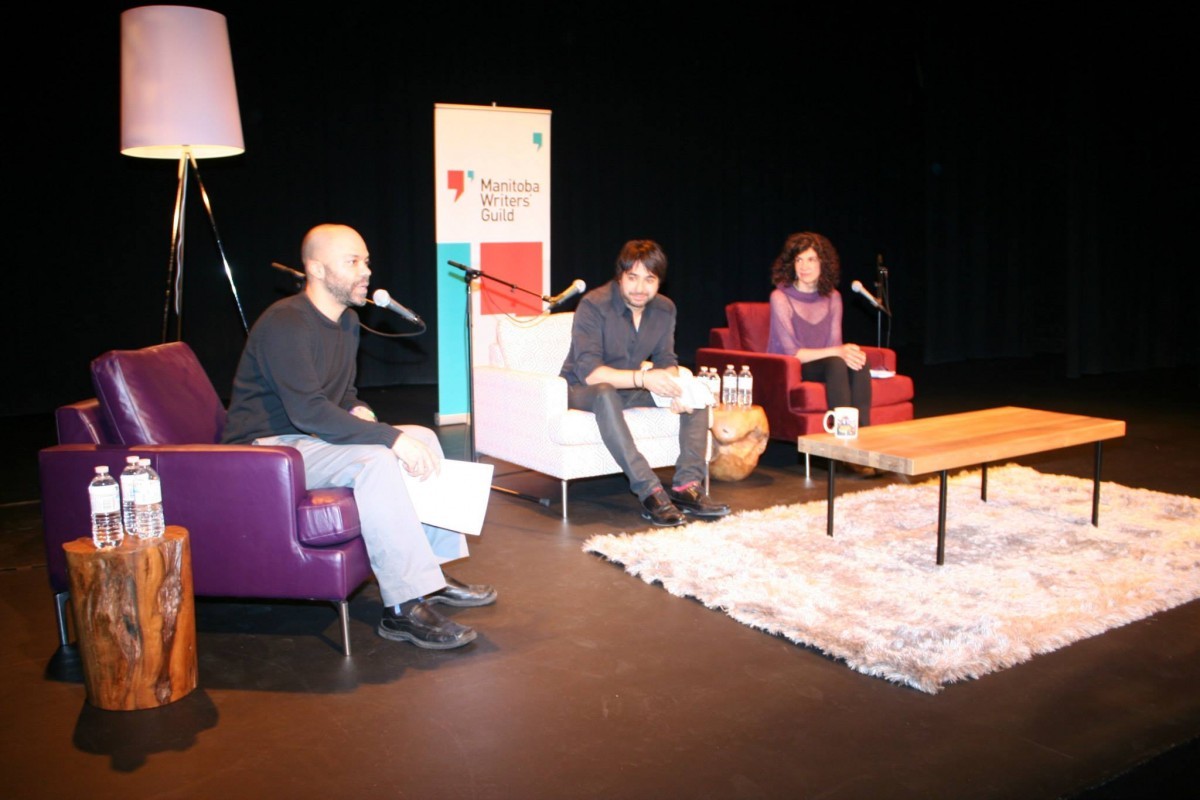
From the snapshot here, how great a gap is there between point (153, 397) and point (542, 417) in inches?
66.0

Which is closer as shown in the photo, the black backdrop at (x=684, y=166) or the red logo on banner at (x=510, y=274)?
the red logo on banner at (x=510, y=274)

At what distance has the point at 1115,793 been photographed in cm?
223

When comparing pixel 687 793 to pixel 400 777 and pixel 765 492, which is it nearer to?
pixel 400 777

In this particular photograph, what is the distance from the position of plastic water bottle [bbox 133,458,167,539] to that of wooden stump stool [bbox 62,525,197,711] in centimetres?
3

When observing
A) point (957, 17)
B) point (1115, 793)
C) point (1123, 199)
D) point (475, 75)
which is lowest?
point (1115, 793)

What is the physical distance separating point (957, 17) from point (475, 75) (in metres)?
4.73

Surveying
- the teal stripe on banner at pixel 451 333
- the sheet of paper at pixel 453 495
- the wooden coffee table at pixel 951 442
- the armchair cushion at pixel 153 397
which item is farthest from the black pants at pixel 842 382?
the armchair cushion at pixel 153 397

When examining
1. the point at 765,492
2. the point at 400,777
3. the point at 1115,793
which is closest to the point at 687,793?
the point at 400,777

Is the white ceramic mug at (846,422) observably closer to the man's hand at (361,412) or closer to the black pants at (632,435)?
the black pants at (632,435)

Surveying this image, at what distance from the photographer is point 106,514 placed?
2.58 metres

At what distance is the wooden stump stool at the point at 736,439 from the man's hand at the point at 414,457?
2079 millimetres

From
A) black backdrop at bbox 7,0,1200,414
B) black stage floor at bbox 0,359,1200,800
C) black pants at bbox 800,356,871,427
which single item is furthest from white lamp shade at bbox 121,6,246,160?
black pants at bbox 800,356,871,427

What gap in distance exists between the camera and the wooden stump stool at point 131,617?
254 cm

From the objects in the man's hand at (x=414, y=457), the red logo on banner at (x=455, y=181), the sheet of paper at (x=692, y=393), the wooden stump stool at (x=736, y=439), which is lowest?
the wooden stump stool at (x=736, y=439)
